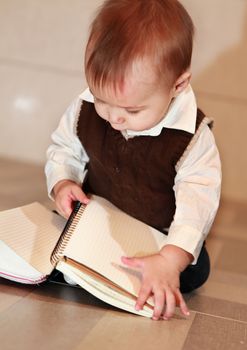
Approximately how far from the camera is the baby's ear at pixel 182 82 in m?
0.76

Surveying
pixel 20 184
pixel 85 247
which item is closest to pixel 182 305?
pixel 85 247

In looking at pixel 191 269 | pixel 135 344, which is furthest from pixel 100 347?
pixel 191 269

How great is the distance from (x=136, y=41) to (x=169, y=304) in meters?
0.29

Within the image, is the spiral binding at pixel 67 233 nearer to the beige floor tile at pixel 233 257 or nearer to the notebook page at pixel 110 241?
the notebook page at pixel 110 241

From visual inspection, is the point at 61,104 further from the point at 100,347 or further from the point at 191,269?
the point at 100,347

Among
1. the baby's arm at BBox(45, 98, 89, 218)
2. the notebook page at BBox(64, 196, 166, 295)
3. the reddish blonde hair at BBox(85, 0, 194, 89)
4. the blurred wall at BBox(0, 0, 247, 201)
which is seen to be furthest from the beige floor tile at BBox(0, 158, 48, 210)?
the reddish blonde hair at BBox(85, 0, 194, 89)

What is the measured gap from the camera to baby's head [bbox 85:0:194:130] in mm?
699

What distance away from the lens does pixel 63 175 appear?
34.7 inches

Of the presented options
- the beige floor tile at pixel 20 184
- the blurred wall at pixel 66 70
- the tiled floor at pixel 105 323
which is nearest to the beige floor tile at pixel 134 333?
the tiled floor at pixel 105 323

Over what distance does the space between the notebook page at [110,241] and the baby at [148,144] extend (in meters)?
0.02

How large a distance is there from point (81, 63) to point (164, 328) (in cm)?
95

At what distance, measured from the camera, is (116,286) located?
26.9 inches

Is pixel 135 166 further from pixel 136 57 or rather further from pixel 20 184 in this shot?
pixel 20 184

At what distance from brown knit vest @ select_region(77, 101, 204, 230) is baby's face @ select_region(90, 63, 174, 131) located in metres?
0.06
